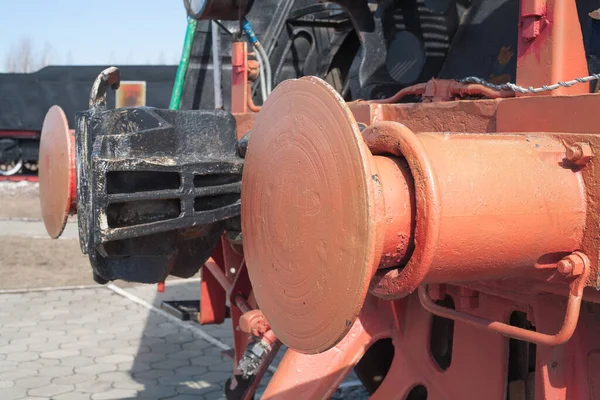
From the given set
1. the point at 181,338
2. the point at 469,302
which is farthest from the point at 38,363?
the point at 469,302

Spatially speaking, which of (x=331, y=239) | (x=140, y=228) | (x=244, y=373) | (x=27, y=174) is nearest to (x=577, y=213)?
(x=331, y=239)

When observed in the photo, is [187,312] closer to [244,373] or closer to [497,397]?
[244,373]

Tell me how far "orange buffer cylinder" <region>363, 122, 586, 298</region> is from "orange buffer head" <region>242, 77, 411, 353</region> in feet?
0.18

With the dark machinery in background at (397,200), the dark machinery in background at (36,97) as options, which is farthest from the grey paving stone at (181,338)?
the dark machinery in background at (36,97)

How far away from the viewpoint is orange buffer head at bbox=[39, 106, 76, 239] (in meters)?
2.50

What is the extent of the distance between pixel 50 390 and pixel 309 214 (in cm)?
321

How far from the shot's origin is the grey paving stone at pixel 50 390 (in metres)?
4.05

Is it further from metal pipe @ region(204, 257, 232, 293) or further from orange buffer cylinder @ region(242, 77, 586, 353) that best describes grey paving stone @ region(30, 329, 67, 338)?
orange buffer cylinder @ region(242, 77, 586, 353)

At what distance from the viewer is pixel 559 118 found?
1.46 meters

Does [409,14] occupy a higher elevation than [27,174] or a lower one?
higher

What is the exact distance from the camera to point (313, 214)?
1396 millimetres

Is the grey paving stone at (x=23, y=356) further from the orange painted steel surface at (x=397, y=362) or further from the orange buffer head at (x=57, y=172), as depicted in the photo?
the orange painted steel surface at (x=397, y=362)

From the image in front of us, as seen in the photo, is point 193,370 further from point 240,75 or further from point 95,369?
point 240,75

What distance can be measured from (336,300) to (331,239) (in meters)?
0.11
